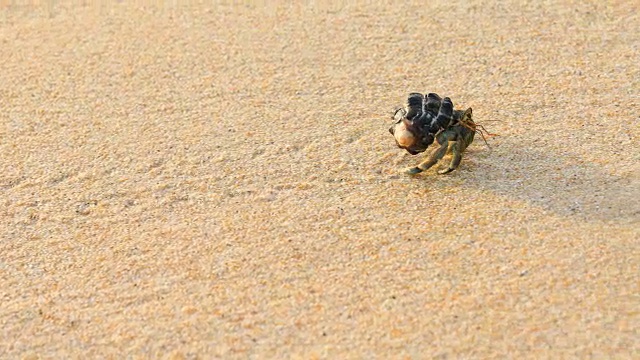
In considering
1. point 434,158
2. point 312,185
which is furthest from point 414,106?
point 312,185

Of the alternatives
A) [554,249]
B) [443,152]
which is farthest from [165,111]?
[554,249]

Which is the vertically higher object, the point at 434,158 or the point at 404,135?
the point at 404,135

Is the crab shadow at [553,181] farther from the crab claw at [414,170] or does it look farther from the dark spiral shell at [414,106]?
the dark spiral shell at [414,106]

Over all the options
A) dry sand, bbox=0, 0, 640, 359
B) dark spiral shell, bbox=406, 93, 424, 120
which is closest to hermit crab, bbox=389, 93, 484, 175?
dark spiral shell, bbox=406, 93, 424, 120

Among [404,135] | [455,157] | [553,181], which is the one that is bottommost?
[553,181]

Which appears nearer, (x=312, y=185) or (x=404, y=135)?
(x=404, y=135)

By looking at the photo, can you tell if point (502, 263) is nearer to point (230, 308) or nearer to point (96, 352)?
point (230, 308)

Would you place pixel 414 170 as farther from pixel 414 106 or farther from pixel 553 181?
pixel 553 181
